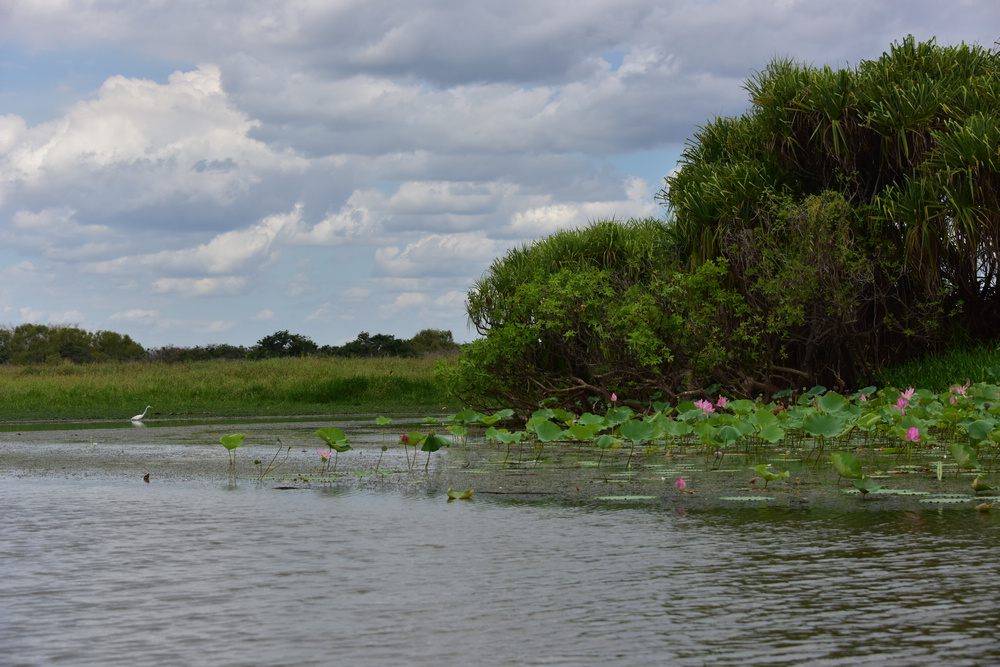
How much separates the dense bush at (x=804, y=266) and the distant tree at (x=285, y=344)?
26744mm

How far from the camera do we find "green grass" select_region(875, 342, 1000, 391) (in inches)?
447

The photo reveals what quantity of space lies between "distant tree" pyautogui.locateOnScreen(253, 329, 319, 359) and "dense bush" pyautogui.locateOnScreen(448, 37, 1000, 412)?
2674cm

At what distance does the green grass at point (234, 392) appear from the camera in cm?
1886

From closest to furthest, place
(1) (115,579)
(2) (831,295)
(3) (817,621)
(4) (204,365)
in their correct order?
(3) (817,621) → (1) (115,579) → (2) (831,295) → (4) (204,365)

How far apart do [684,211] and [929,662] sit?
11928mm

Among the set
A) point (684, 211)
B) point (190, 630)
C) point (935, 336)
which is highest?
point (684, 211)

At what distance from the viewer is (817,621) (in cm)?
247

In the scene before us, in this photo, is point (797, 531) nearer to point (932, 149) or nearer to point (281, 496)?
point (281, 496)

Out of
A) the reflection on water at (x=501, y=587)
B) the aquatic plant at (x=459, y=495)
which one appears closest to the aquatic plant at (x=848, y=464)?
the reflection on water at (x=501, y=587)

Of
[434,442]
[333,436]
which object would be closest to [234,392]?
[333,436]

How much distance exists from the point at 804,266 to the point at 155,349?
114ft

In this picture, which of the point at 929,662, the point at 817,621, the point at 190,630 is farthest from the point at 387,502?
the point at 929,662

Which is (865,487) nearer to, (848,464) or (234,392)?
(848,464)

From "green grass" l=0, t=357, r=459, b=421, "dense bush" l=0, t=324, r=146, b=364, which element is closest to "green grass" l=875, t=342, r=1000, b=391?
"green grass" l=0, t=357, r=459, b=421
